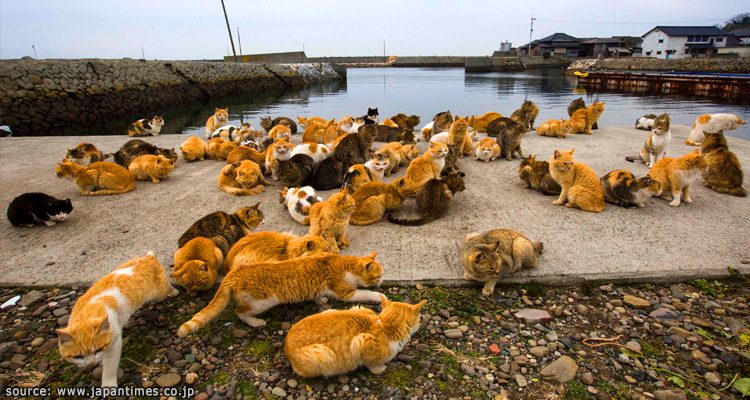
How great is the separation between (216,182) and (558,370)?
20.2ft

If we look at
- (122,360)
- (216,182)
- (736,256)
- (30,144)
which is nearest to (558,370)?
(736,256)

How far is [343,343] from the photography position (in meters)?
2.62

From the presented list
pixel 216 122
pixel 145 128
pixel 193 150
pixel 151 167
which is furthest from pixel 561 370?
pixel 145 128

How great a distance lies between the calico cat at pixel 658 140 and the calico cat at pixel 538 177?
2.50 meters

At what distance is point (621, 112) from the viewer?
64.2 ft

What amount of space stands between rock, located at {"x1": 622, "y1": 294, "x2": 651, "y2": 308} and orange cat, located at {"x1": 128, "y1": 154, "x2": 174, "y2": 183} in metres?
7.15

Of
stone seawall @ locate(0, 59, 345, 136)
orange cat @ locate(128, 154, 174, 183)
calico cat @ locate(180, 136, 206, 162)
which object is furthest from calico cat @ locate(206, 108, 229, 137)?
stone seawall @ locate(0, 59, 345, 136)

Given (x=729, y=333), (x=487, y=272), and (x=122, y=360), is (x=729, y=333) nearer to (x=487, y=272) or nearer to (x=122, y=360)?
(x=487, y=272)

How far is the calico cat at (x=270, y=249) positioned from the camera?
362 cm

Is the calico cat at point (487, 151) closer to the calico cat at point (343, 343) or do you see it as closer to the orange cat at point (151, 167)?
the calico cat at point (343, 343)

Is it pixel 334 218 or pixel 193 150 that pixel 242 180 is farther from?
pixel 193 150

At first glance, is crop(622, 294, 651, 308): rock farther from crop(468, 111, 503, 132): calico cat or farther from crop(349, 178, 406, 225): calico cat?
crop(468, 111, 503, 132): calico cat

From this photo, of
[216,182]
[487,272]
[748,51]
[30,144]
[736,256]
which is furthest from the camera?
[748,51]

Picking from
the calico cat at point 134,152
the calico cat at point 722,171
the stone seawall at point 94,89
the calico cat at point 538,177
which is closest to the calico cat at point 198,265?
the calico cat at point 538,177
